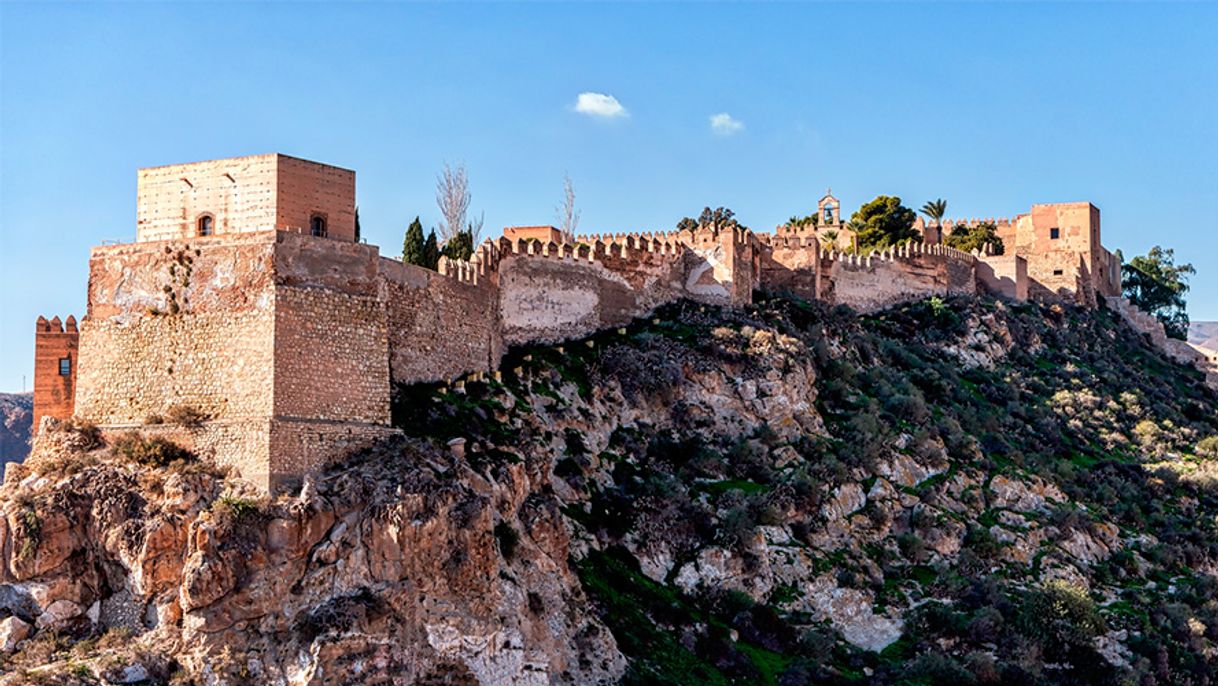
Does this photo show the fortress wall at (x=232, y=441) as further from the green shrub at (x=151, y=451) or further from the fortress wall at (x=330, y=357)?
the fortress wall at (x=330, y=357)

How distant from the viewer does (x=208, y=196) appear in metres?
34.8

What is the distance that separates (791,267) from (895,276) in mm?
6909

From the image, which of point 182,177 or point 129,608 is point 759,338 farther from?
point 129,608

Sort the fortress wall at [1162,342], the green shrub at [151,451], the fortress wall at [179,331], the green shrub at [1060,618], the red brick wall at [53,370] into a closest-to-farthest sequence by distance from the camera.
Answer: the green shrub at [151,451], the fortress wall at [179,331], the red brick wall at [53,370], the green shrub at [1060,618], the fortress wall at [1162,342]

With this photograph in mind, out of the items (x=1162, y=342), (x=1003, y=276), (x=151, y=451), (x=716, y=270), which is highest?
(x=1003, y=276)

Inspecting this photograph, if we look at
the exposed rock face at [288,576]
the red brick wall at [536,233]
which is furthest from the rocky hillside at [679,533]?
the red brick wall at [536,233]

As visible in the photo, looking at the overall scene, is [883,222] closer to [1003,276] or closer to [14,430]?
[1003,276]

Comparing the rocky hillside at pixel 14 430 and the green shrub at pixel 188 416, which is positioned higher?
the green shrub at pixel 188 416

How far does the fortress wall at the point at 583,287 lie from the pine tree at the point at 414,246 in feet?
9.56

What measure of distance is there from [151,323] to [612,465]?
40.1 ft

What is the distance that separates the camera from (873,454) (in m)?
45.0

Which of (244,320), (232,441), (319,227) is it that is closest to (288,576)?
(232,441)

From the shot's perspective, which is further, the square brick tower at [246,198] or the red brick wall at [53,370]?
the red brick wall at [53,370]

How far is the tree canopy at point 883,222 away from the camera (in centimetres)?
6775
